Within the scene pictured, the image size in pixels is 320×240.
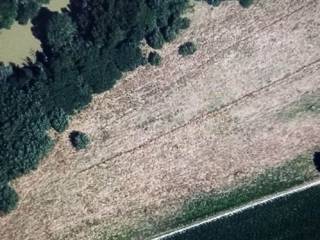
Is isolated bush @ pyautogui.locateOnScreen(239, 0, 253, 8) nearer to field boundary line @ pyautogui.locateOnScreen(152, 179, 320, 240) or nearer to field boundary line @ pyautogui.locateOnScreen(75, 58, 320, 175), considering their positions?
field boundary line @ pyautogui.locateOnScreen(75, 58, 320, 175)

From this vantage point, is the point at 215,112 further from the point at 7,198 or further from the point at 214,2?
the point at 7,198

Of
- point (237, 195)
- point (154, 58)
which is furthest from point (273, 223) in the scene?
point (154, 58)

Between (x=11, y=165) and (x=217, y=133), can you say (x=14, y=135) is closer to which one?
(x=11, y=165)

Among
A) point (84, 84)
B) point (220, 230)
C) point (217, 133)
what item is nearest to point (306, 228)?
point (220, 230)

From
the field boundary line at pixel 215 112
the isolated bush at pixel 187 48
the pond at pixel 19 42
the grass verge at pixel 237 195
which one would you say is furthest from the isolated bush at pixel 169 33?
the grass verge at pixel 237 195

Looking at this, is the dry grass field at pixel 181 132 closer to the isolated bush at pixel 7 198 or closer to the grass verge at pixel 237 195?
the grass verge at pixel 237 195

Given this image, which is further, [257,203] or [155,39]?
[257,203]

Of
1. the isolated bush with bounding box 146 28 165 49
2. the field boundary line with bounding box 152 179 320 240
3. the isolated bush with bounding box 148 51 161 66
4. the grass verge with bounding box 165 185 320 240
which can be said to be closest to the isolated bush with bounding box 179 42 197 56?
the isolated bush with bounding box 146 28 165 49
